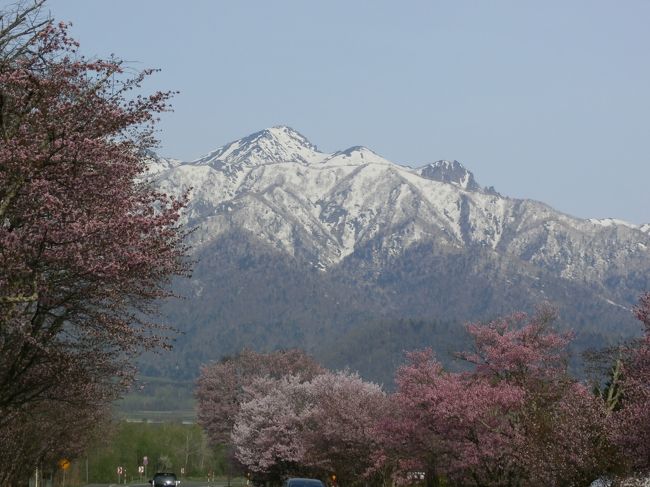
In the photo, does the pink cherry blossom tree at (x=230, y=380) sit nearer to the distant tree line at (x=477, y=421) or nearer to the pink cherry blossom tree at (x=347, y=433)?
the distant tree line at (x=477, y=421)

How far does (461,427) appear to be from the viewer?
200ft

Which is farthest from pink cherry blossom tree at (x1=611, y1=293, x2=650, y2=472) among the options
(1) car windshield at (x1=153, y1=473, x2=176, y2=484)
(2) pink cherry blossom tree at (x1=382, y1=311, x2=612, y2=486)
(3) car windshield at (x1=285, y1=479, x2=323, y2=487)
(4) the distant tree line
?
(1) car windshield at (x1=153, y1=473, x2=176, y2=484)

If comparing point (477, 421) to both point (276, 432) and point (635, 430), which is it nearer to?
point (635, 430)

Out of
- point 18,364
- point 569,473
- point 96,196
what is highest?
point 96,196

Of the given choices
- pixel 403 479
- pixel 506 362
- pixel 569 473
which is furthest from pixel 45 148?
pixel 403 479

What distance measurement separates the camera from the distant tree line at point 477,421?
39500 mm

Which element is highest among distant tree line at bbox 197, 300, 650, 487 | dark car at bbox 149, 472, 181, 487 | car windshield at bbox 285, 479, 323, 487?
distant tree line at bbox 197, 300, 650, 487

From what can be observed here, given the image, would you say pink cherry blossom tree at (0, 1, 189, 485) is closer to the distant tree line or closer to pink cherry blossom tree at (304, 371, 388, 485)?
the distant tree line

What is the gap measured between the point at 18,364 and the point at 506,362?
129 ft

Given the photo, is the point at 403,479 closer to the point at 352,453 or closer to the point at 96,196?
the point at 352,453

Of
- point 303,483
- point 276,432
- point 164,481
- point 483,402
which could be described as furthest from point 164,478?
point 303,483

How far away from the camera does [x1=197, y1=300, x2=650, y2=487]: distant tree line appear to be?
130 ft

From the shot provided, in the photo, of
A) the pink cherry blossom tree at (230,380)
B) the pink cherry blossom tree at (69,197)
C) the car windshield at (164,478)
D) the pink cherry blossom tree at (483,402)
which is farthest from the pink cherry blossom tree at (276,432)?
the pink cherry blossom tree at (69,197)

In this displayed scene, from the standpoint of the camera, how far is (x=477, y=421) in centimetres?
5991
